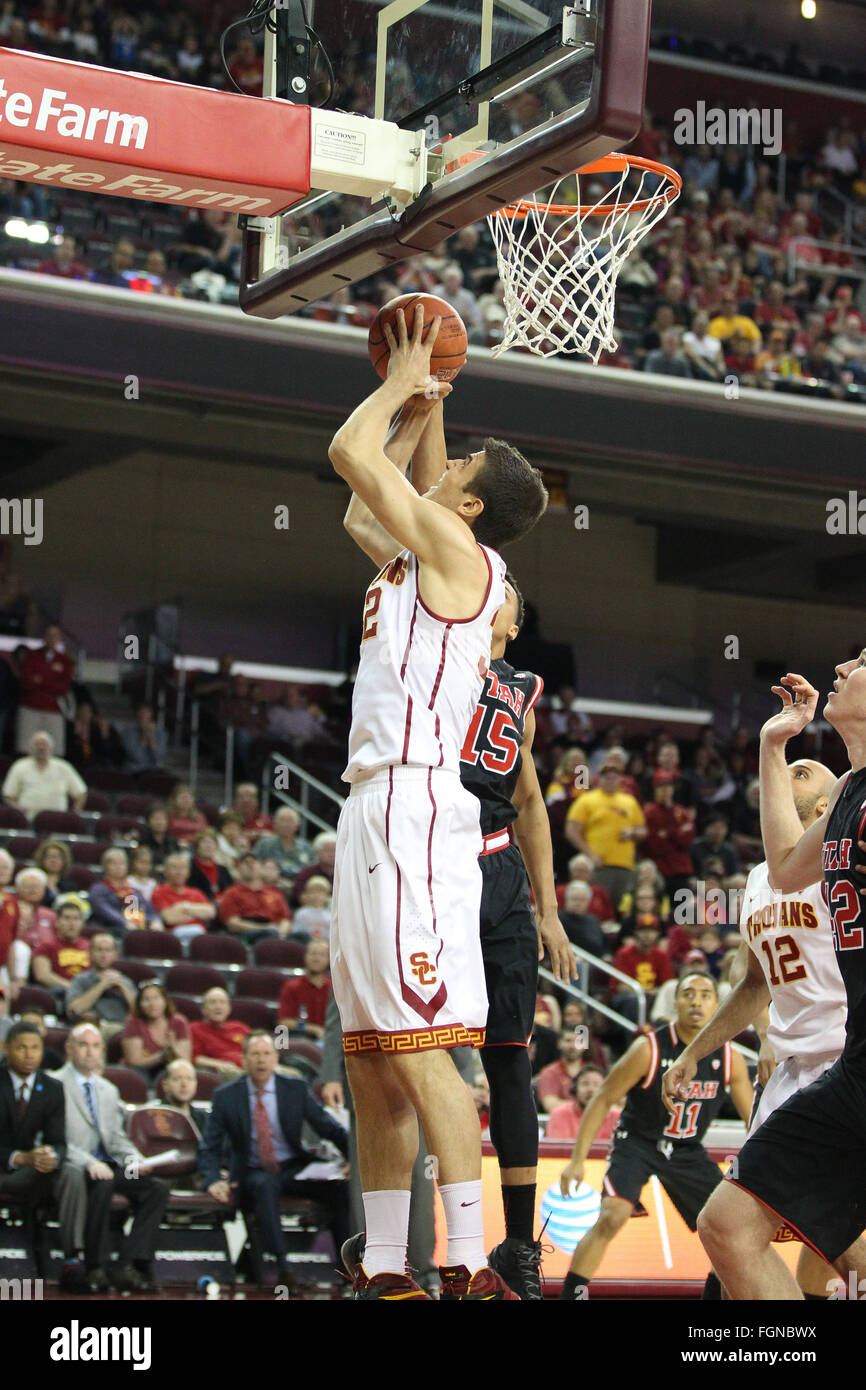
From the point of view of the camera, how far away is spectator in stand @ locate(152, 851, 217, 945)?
12.6 m

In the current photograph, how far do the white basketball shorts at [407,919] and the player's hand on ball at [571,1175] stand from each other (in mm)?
3172

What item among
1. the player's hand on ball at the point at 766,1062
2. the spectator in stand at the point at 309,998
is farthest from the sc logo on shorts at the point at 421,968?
the spectator in stand at the point at 309,998

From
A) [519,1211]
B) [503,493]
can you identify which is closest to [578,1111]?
[519,1211]

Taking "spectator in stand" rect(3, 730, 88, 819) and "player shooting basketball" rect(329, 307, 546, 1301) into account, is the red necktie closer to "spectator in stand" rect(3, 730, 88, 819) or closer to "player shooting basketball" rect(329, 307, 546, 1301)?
"player shooting basketball" rect(329, 307, 546, 1301)

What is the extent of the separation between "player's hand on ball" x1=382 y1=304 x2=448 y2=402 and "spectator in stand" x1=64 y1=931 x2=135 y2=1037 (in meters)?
6.66

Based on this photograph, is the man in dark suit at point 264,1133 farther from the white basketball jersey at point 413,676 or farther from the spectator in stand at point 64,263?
the spectator in stand at point 64,263

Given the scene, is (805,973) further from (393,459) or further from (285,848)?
(285,848)

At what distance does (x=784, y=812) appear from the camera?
16.9ft

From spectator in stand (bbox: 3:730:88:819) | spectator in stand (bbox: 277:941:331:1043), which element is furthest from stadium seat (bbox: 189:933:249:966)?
spectator in stand (bbox: 3:730:88:819)

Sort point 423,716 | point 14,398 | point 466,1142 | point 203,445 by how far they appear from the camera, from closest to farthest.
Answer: point 466,1142, point 423,716, point 14,398, point 203,445

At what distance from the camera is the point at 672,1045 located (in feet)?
26.1
